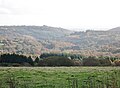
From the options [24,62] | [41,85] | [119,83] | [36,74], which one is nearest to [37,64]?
[24,62]

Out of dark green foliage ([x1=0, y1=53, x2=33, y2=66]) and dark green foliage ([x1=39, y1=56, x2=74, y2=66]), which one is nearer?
dark green foliage ([x1=39, y1=56, x2=74, y2=66])

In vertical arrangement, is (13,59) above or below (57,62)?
above

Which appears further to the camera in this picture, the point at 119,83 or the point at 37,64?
the point at 37,64

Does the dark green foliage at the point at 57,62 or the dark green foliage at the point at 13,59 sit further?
the dark green foliage at the point at 13,59

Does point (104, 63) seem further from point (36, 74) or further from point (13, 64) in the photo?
point (36, 74)

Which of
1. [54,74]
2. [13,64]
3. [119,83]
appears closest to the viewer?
[119,83]

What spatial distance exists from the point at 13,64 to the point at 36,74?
23.2m

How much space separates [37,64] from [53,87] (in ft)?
122

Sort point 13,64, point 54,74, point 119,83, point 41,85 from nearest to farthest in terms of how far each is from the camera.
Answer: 1. point 119,83
2. point 41,85
3. point 54,74
4. point 13,64

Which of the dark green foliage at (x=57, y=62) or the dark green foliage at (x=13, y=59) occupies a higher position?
the dark green foliage at (x=13, y=59)

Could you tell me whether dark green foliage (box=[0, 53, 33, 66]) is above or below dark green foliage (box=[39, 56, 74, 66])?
above

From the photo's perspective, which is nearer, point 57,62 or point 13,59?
point 57,62

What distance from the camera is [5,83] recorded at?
106ft

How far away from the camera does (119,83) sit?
3161 centimetres
